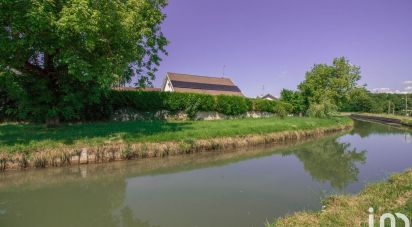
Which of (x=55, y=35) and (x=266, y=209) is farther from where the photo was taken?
(x=55, y=35)

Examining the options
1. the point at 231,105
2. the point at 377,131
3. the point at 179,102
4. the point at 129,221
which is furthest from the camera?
the point at 377,131

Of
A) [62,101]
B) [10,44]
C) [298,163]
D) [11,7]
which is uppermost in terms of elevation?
[11,7]

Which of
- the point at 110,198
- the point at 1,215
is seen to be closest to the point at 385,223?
the point at 110,198

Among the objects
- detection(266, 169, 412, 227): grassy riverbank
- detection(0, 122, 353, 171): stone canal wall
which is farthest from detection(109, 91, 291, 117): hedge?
detection(266, 169, 412, 227): grassy riverbank

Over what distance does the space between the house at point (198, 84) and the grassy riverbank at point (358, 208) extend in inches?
1410

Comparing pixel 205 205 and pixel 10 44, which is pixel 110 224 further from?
pixel 10 44

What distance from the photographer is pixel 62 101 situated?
1381 centimetres

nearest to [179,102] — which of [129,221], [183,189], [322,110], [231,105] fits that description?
[231,105]

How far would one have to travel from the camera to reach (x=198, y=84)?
152ft

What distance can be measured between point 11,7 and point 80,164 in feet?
20.6

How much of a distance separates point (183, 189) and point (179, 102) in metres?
15.6

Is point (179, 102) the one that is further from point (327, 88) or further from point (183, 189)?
point (327, 88)

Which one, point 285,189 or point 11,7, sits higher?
point 11,7

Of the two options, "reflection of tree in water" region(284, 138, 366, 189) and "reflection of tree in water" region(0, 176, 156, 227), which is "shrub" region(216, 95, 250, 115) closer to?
"reflection of tree in water" region(284, 138, 366, 189)
